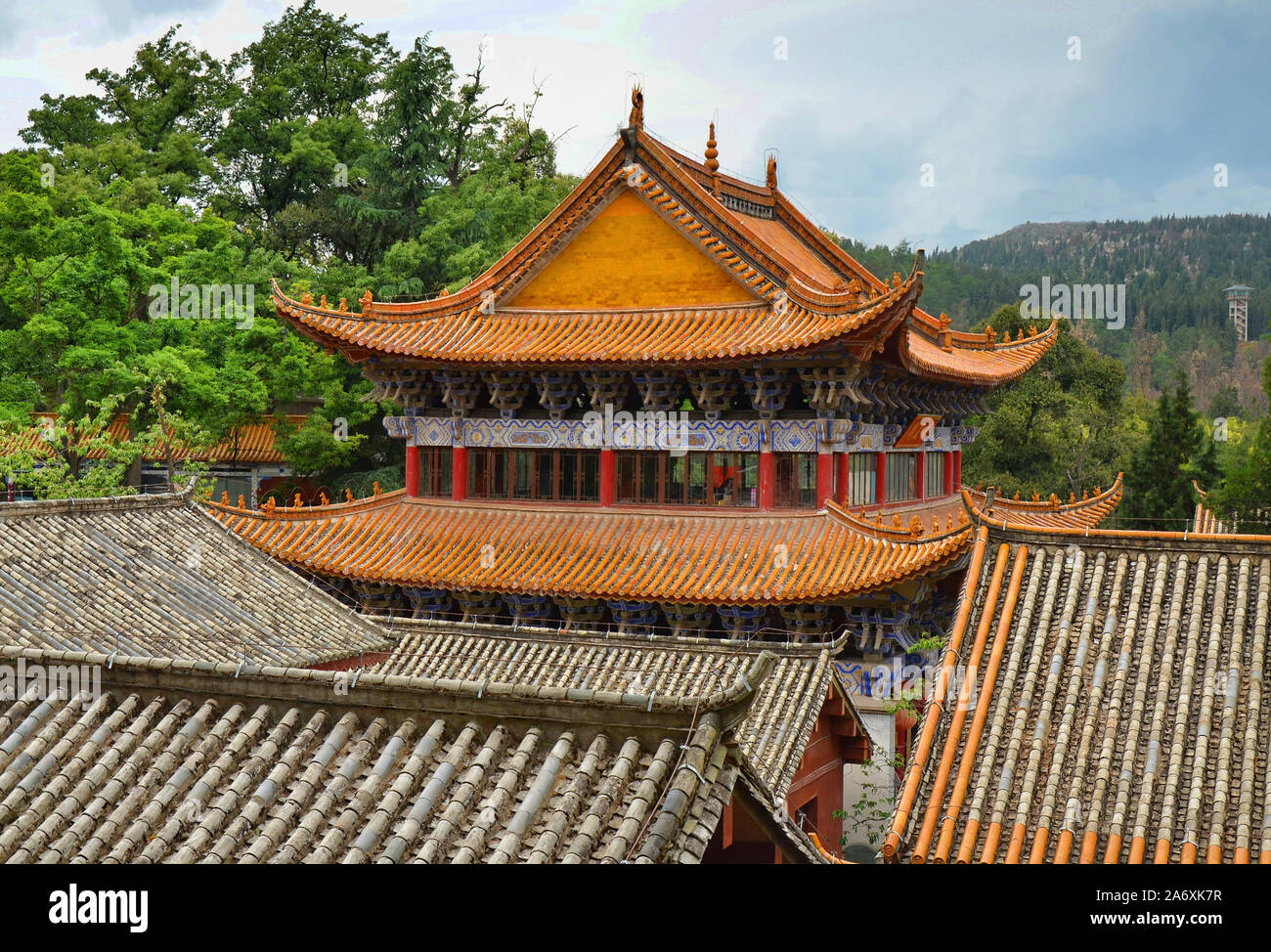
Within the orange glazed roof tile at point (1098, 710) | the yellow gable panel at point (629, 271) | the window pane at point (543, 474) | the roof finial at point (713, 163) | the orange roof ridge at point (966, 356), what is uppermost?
the roof finial at point (713, 163)

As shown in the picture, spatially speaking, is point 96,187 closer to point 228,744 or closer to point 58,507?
point 58,507

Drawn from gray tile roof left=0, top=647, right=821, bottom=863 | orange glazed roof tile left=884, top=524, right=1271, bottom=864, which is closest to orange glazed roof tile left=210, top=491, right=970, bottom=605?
orange glazed roof tile left=884, top=524, right=1271, bottom=864

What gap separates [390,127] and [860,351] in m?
24.7

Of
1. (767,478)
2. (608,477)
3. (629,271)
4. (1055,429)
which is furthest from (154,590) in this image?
(1055,429)

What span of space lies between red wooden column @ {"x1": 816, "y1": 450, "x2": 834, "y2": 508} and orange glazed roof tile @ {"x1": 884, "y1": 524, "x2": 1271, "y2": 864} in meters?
7.52

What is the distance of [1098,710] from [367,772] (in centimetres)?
625

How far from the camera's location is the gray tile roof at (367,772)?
231 inches

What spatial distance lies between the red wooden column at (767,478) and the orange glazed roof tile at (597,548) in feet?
0.80

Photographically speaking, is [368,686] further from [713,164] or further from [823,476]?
[713,164]

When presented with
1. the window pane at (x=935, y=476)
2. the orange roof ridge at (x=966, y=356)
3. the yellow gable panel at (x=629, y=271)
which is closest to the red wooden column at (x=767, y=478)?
the orange roof ridge at (x=966, y=356)

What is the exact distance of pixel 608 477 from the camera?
20.8 metres

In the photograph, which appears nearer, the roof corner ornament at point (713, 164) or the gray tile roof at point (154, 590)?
the gray tile roof at point (154, 590)

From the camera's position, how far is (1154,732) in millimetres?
9477

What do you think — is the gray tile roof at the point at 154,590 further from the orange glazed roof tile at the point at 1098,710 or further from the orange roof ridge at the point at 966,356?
the orange roof ridge at the point at 966,356
